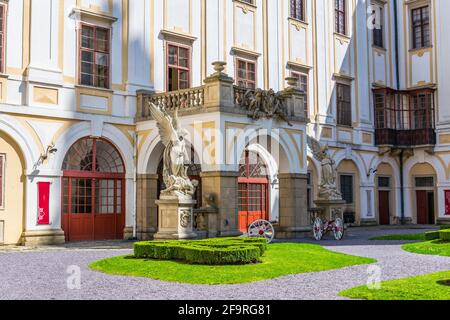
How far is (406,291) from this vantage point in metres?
9.84

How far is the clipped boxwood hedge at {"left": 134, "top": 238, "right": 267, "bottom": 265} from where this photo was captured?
13.1 meters

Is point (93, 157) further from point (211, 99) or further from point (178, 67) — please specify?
point (178, 67)

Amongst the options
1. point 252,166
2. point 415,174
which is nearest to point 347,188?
point 415,174

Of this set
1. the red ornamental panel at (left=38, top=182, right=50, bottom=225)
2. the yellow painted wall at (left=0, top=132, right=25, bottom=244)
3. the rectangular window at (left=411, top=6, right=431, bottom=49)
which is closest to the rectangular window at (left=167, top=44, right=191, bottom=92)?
the red ornamental panel at (left=38, top=182, right=50, bottom=225)

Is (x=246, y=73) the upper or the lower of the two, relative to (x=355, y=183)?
upper

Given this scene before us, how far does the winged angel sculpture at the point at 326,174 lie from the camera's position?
952 inches

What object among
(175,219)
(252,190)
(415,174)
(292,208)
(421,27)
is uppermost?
(421,27)

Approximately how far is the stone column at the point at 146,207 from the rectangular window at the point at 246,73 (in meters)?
6.28

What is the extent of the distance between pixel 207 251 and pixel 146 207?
368 inches

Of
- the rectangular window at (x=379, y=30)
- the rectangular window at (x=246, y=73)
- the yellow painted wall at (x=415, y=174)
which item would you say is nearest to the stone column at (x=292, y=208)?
the rectangular window at (x=246, y=73)

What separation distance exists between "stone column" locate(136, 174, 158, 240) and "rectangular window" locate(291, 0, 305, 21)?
456 inches

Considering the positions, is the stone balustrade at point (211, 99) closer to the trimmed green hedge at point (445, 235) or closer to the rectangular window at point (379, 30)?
the trimmed green hedge at point (445, 235)

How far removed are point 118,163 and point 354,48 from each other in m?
15.7
